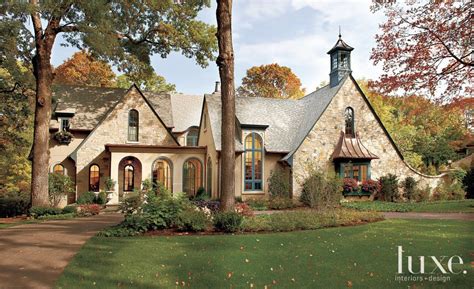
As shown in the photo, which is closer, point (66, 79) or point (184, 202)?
point (184, 202)

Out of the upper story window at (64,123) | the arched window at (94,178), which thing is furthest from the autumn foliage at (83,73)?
the arched window at (94,178)

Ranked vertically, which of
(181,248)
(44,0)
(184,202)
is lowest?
(181,248)

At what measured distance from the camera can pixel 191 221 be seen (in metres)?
10.4

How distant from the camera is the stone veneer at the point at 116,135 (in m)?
21.2

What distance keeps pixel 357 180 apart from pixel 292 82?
28.0m

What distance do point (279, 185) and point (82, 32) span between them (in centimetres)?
1273

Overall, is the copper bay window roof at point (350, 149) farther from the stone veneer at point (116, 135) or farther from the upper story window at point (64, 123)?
the upper story window at point (64, 123)

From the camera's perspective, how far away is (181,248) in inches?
322

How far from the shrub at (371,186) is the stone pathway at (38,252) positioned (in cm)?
1492

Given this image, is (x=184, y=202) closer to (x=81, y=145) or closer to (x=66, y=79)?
(x=81, y=145)

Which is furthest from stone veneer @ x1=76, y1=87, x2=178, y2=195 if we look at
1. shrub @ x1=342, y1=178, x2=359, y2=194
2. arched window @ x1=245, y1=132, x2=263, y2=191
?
shrub @ x1=342, y1=178, x2=359, y2=194

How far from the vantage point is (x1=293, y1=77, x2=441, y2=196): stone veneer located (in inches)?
834

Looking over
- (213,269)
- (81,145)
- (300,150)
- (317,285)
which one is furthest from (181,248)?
(81,145)

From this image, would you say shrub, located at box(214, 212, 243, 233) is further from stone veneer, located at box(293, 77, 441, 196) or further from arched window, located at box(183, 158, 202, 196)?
arched window, located at box(183, 158, 202, 196)
